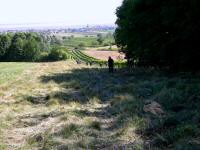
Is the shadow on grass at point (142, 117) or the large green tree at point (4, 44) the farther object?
the large green tree at point (4, 44)

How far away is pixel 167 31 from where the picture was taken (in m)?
39.4

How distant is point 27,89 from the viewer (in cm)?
2938

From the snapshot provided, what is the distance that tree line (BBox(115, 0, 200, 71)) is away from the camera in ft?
114

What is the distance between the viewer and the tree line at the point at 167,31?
34.8 metres

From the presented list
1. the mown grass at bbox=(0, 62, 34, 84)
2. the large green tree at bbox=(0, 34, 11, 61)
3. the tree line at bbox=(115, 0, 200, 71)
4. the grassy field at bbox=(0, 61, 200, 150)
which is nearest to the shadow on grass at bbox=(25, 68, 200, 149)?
the grassy field at bbox=(0, 61, 200, 150)

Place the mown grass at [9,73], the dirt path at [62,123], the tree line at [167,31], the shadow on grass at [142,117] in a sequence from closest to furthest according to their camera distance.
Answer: the shadow on grass at [142,117] < the dirt path at [62,123] < the tree line at [167,31] < the mown grass at [9,73]

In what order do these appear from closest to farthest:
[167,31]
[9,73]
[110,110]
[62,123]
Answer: [62,123] < [110,110] < [167,31] < [9,73]

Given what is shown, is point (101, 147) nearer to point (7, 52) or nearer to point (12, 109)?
point (12, 109)

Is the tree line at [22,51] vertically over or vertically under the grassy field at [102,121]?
over

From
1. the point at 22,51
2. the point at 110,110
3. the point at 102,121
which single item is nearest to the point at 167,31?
the point at 110,110

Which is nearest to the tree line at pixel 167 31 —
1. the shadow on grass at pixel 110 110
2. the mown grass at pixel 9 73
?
the shadow on grass at pixel 110 110

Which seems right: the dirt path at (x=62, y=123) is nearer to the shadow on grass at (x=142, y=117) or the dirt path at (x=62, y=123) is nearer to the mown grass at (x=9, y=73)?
the shadow on grass at (x=142, y=117)

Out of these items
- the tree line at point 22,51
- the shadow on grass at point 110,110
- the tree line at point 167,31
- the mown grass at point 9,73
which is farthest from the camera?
the tree line at point 22,51

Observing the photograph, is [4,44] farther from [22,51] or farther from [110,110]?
[110,110]
